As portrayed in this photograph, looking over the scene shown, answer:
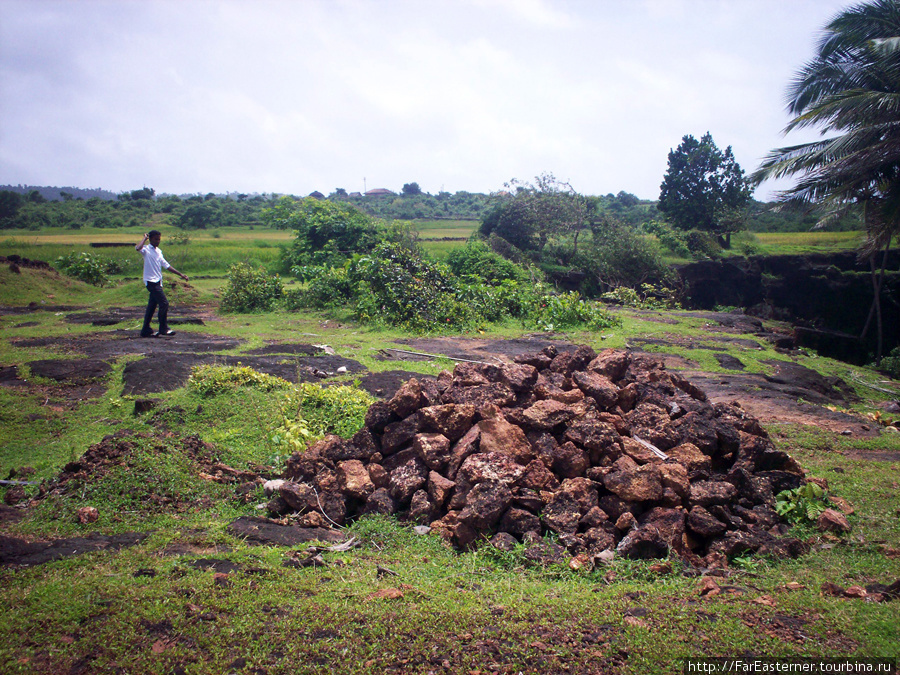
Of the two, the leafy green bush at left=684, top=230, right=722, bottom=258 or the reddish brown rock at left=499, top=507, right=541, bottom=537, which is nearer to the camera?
the reddish brown rock at left=499, top=507, right=541, bottom=537

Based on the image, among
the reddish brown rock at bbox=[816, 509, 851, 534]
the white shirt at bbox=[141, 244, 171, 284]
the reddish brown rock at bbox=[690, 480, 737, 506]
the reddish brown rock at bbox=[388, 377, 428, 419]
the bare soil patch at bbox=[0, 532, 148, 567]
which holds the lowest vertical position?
the bare soil patch at bbox=[0, 532, 148, 567]

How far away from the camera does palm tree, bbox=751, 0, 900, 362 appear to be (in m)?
12.9

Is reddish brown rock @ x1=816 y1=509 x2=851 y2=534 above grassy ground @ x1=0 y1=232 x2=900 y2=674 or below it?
above

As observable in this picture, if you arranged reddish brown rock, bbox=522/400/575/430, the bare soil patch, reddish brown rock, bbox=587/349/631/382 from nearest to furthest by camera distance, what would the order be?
the bare soil patch → reddish brown rock, bbox=522/400/575/430 → reddish brown rock, bbox=587/349/631/382

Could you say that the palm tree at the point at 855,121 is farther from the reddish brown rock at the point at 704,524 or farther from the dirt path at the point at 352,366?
the reddish brown rock at the point at 704,524

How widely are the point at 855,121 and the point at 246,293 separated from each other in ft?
52.6

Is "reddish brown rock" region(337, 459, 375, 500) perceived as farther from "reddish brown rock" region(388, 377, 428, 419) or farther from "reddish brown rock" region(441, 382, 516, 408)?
"reddish brown rock" region(441, 382, 516, 408)

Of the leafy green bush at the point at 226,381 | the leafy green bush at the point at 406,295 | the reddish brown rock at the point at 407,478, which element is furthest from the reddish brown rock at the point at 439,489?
the leafy green bush at the point at 406,295

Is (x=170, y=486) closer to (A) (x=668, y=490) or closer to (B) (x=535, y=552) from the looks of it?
(B) (x=535, y=552)

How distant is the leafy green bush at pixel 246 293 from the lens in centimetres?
1482

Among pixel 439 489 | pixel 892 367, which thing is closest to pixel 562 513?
pixel 439 489

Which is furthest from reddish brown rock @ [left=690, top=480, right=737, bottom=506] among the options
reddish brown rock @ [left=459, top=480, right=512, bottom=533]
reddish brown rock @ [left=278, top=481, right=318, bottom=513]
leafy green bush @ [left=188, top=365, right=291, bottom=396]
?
leafy green bush @ [left=188, top=365, right=291, bottom=396]

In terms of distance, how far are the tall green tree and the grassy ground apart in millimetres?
29338

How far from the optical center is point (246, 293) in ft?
48.7
